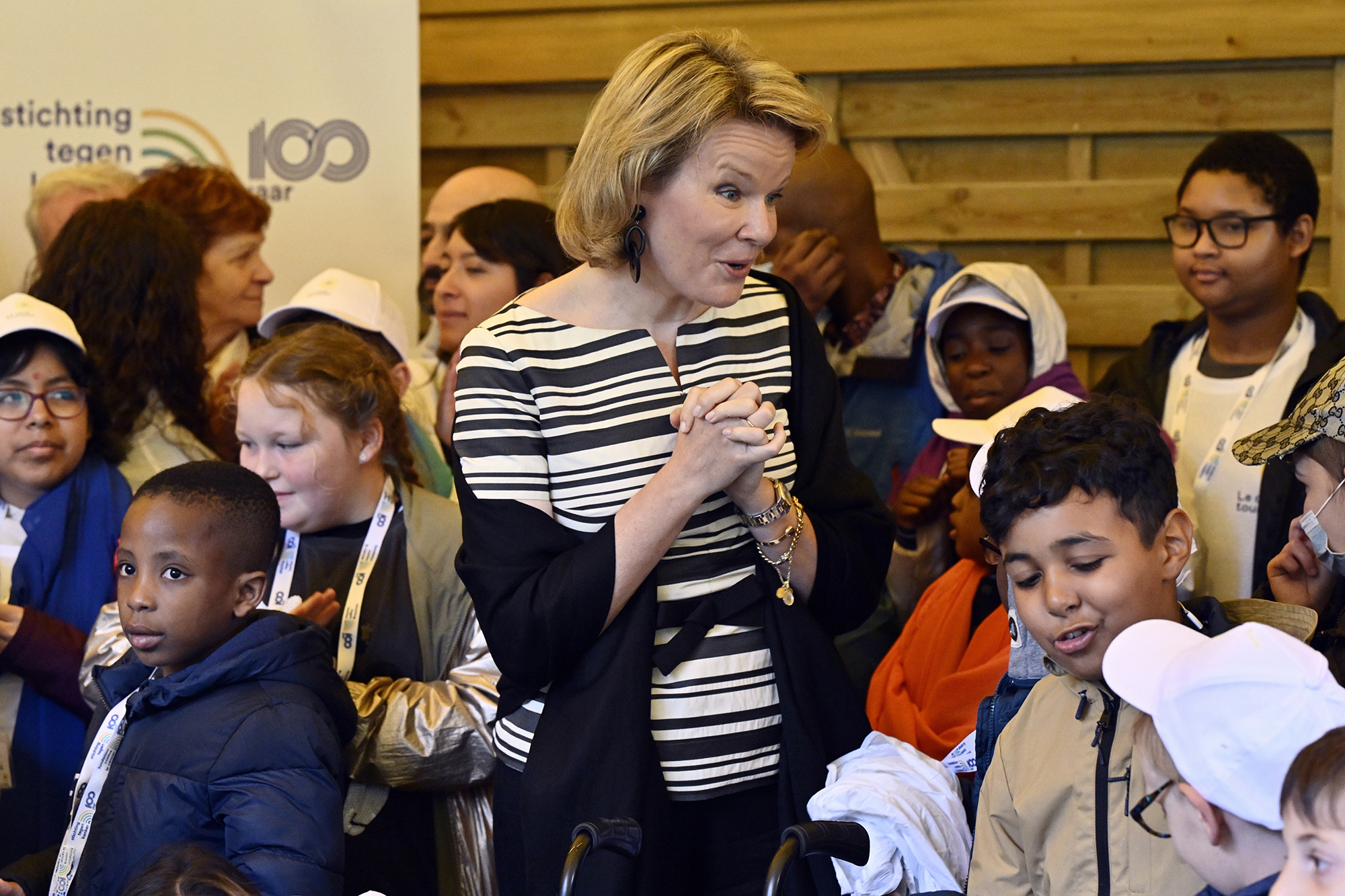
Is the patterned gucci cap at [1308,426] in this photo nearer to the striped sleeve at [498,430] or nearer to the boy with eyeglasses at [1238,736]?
the boy with eyeglasses at [1238,736]

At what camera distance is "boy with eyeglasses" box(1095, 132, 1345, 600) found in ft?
9.40

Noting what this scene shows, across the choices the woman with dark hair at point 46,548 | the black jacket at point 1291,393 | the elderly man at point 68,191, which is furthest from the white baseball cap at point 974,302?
the elderly man at point 68,191

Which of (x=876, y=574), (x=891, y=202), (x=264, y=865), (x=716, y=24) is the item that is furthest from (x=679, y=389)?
(x=716, y=24)

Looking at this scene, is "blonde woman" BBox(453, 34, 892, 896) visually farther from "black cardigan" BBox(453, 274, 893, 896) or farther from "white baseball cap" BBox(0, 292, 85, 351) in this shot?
"white baseball cap" BBox(0, 292, 85, 351)

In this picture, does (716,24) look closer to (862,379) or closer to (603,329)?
(862,379)

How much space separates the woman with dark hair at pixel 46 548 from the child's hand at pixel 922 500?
1634 millimetres

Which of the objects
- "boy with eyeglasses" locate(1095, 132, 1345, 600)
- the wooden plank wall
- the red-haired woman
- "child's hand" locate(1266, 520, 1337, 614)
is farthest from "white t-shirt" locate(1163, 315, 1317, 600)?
the red-haired woman

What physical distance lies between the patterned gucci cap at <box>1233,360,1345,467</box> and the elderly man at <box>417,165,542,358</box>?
8.00 ft

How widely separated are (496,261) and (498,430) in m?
1.55

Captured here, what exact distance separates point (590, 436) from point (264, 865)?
74 centimetres

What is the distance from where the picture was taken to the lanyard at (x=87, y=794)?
1.97 m

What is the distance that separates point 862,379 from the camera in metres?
3.41

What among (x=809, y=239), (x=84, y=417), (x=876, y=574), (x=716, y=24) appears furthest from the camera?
(x=716, y=24)

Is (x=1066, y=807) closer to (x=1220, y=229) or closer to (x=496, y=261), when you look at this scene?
(x=1220, y=229)
